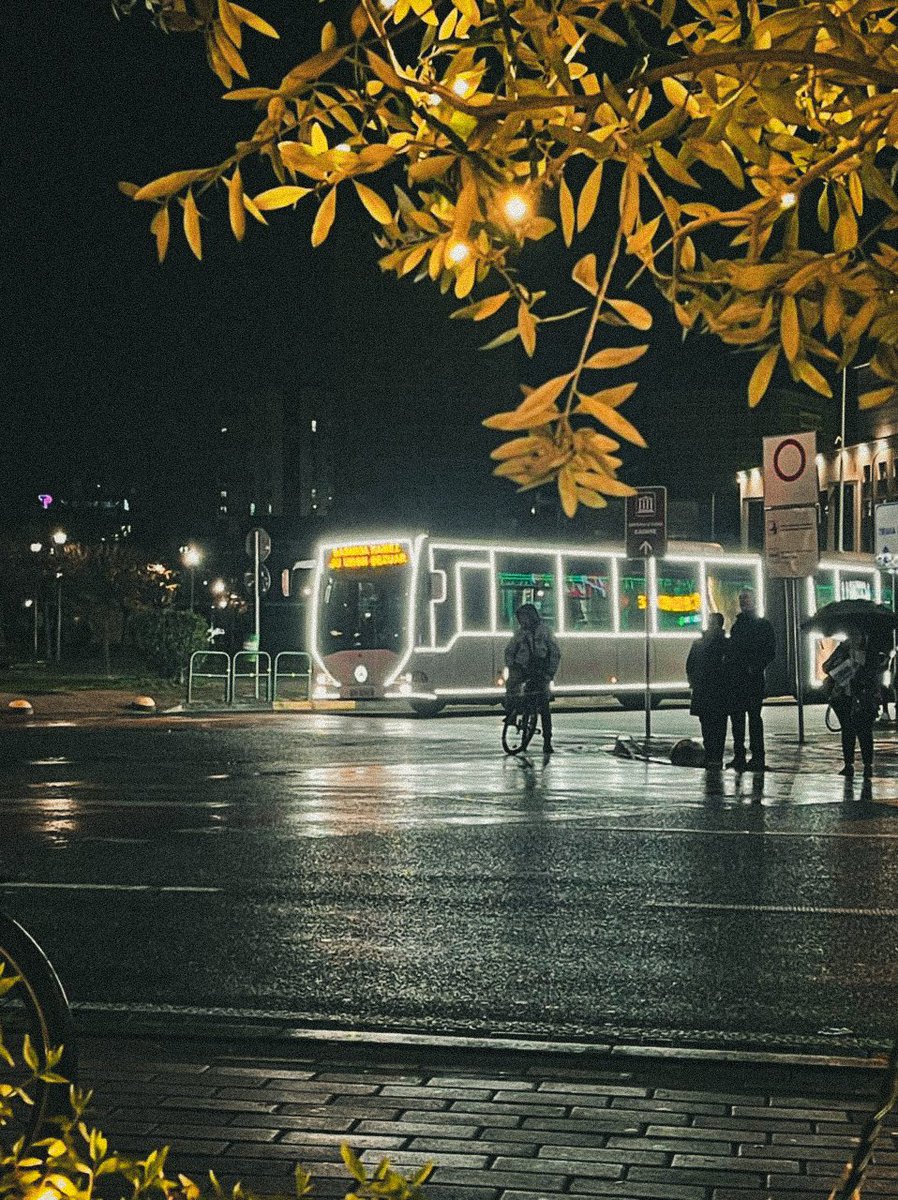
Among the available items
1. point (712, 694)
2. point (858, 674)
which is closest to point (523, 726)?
point (712, 694)

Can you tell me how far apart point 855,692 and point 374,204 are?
16047 millimetres

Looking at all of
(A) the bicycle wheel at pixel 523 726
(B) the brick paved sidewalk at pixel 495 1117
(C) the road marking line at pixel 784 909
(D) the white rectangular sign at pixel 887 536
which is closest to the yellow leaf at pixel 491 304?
(B) the brick paved sidewalk at pixel 495 1117

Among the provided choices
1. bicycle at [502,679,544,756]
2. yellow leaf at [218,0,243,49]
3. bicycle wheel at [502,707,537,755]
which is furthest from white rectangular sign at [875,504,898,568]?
yellow leaf at [218,0,243,49]

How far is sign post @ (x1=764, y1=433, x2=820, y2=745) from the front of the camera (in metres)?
22.1

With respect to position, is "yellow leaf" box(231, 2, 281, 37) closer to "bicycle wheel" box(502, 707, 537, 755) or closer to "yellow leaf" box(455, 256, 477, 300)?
"yellow leaf" box(455, 256, 477, 300)

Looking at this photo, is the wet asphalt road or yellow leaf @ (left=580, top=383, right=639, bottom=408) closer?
yellow leaf @ (left=580, top=383, right=639, bottom=408)

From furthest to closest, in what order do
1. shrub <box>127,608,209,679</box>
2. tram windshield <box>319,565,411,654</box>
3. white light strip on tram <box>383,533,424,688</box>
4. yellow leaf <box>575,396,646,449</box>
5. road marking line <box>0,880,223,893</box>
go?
shrub <box>127,608,209,679</box> < tram windshield <box>319,565,411,654</box> < white light strip on tram <box>383,533,424,688</box> < road marking line <box>0,880,223,893</box> < yellow leaf <box>575,396,646,449</box>

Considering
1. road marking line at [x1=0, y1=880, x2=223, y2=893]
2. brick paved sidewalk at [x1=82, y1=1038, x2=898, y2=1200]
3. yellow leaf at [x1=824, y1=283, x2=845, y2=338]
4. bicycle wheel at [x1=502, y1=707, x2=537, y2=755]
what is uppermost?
yellow leaf at [x1=824, y1=283, x2=845, y2=338]

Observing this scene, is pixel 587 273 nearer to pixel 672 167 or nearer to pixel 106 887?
pixel 672 167

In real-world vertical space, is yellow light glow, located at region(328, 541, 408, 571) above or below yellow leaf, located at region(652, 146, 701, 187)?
above

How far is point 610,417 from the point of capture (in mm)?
3816

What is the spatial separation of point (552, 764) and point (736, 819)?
6257 millimetres

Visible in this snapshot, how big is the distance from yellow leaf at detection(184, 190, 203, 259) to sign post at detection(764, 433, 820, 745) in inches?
719

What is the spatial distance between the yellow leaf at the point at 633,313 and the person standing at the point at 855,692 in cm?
1586
